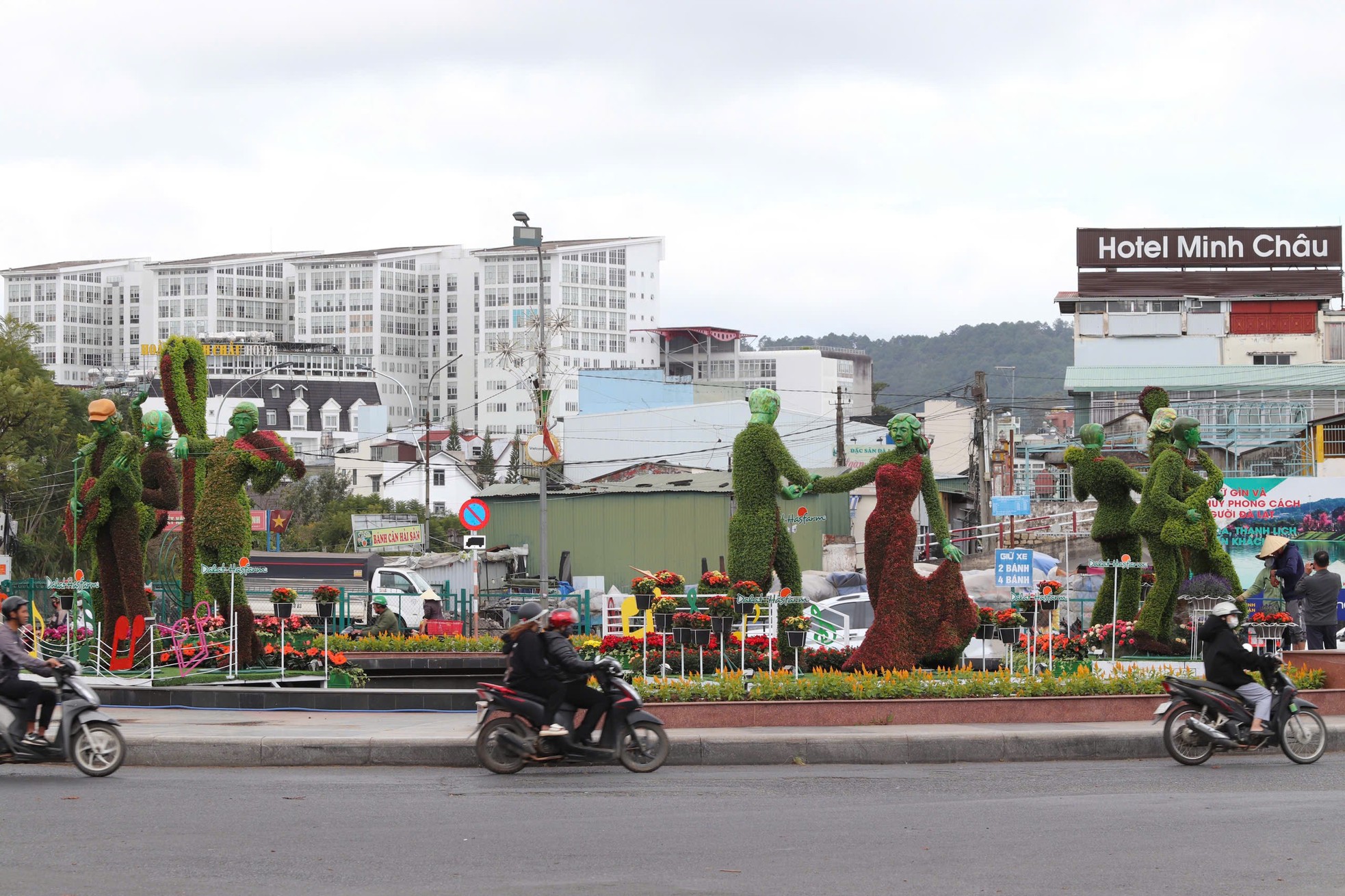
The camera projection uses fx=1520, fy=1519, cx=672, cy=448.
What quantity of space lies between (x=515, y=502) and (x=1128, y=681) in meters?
40.9

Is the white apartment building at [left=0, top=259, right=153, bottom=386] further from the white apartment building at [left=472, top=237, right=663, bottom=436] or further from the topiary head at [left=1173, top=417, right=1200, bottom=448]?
the topiary head at [left=1173, top=417, right=1200, bottom=448]

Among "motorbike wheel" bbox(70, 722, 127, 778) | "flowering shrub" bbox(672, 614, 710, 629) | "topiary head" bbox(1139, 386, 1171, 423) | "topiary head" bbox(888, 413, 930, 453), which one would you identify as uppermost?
"topiary head" bbox(1139, 386, 1171, 423)

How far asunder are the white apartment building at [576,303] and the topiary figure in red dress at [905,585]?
133 m

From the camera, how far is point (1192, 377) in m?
54.5

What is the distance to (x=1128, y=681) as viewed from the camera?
49.6ft

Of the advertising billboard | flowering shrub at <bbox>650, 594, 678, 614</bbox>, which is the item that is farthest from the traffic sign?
the advertising billboard

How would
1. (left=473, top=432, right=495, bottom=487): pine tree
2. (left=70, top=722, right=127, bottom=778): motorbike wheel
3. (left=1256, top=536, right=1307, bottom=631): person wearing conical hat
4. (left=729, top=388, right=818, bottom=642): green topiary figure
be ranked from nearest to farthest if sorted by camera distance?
(left=70, top=722, right=127, bottom=778): motorbike wheel
(left=729, top=388, right=818, bottom=642): green topiary figure
(left=1256, top=536, right=1307, bottom=631): person wearing conical hat
(left=473, top=432, right=495, bottom=487): pine tree

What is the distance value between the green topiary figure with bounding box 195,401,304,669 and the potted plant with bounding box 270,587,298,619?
0.38 meters

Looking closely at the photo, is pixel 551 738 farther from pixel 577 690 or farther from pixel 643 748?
pixel 643 748

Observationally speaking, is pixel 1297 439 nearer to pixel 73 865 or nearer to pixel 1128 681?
pixel 1128 681

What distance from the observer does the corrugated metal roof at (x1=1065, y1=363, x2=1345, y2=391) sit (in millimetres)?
52000

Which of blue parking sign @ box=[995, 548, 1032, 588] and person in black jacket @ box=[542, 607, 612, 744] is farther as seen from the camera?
blue parking sign @ box=[995, 548, 1032, 588]

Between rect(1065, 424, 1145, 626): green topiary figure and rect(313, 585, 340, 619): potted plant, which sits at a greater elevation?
rect(1065, 424, 1145, 626): green topiary figure

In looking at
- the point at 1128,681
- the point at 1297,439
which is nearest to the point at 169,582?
the point at 1128,681
